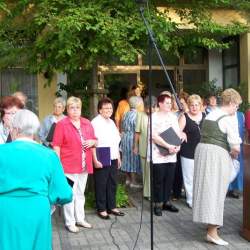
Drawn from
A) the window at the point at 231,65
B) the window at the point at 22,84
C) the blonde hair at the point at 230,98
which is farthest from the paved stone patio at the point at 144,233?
the window at the point at 231,65

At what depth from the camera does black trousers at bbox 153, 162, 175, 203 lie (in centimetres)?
695

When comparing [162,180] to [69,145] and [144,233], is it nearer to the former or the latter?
[144,233]

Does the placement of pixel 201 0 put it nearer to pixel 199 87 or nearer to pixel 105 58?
pixel 105 58

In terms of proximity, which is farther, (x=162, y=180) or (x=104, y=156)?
(x=162, y=180)

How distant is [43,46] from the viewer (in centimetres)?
691

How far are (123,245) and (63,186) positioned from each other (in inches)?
91.8

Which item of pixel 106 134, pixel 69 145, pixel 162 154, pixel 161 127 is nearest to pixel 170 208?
pixel 162 154

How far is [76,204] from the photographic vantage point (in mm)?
6367

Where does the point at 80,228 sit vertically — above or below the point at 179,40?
below

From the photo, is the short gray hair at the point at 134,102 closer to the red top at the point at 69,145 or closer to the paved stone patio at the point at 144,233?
the paved stone patio at the point at 144,233

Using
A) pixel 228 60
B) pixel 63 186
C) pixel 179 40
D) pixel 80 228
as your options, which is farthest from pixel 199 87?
pixel 63 186

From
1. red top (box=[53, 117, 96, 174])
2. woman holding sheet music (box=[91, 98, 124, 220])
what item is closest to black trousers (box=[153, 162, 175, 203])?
woman holding sheet music (box=[91, 98, 124, 220])

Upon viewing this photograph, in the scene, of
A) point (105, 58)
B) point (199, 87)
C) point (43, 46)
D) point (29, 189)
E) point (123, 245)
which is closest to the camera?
point (29, 189)

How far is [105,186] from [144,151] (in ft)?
4.20
